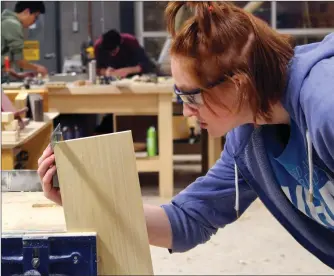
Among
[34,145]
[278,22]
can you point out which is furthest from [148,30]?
[34,145]

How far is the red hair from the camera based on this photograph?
119 centimetres

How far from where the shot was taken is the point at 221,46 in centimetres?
119

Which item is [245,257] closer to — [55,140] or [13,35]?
[55,140]

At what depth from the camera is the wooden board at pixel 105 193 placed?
1.13 metres

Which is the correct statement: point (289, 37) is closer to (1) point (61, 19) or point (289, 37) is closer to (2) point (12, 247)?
(2) point (12, 247)

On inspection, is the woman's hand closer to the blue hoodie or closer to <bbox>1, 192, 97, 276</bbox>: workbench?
<bbox>1, 192, 97, 276</bbox>: workbench

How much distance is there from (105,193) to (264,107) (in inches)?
13.9

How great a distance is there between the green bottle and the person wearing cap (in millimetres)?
1134

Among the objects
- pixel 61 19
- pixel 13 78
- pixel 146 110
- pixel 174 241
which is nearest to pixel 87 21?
pixel 61 19

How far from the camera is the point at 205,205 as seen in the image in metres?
1.53

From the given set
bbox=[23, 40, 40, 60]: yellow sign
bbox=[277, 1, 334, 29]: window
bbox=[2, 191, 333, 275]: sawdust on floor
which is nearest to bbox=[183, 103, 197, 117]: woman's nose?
bbox=[2, 191, 333, 275]: sawdust on floor

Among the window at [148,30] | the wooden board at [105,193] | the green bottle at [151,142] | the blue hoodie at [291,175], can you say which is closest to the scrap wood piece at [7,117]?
the blue hoodie at [291,175]

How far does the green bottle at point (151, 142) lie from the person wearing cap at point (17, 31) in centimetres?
113

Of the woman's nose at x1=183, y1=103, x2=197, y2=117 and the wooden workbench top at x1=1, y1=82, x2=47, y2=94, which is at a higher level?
the woman's nose at x1=183, y1=103, x2=197, y2=117
